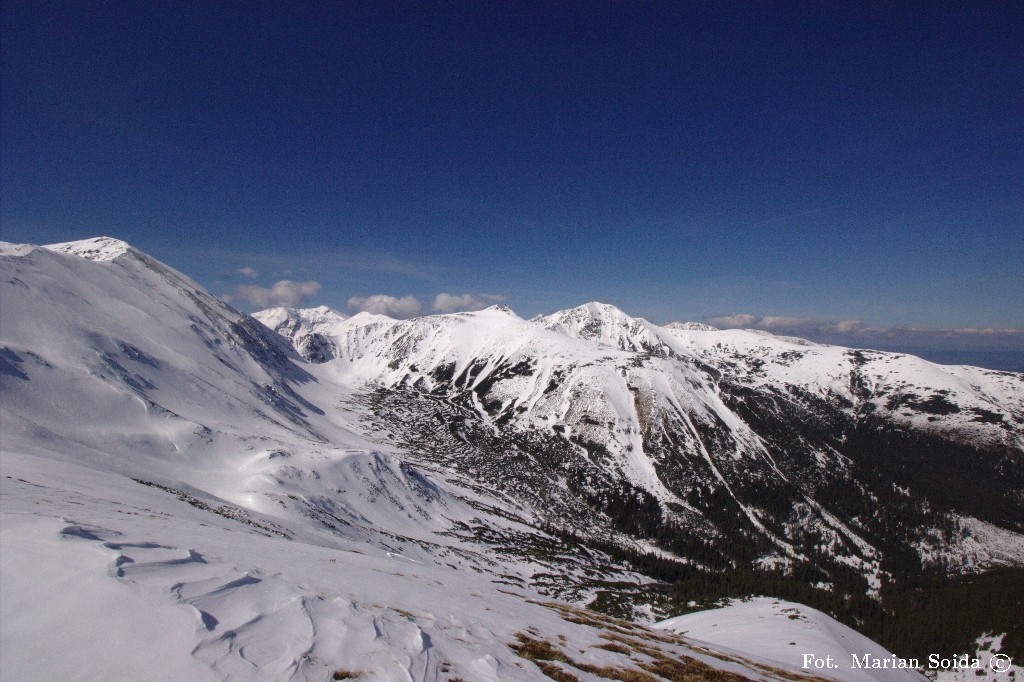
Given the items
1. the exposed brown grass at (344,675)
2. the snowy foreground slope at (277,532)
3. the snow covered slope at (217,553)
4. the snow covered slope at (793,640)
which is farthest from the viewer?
the snow covered slope at (793,640)

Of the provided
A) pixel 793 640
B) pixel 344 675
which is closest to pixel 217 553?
pixel 344 675

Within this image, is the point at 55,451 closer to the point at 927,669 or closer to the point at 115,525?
the point at 115,525

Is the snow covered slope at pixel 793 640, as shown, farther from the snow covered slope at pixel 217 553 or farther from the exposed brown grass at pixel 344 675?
the exposed brown grass at pixel 344 675

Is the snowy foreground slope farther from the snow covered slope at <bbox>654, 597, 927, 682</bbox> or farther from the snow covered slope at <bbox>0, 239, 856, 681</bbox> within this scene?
the snow covered slope at <bbox>654, 597, 927, 682</bbox>

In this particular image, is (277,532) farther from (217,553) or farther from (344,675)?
(344,675)

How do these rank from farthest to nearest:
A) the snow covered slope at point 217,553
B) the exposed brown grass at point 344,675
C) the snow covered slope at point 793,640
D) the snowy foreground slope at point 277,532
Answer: the snow covered slope at point 793,640 → the snowy foreground slope at point 277,532 → the exposed brown grass at point 344,675 → the snow covered slope at point 217,553

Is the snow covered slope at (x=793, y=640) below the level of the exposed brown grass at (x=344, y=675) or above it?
below

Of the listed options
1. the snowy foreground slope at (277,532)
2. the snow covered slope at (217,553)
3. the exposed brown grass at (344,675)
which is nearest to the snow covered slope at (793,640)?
the snowy foreground slope at (277,532)

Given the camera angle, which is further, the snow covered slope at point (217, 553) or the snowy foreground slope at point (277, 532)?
the snowy foreground slope at point (277, 532)

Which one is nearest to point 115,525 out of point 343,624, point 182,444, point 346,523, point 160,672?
point 343,624

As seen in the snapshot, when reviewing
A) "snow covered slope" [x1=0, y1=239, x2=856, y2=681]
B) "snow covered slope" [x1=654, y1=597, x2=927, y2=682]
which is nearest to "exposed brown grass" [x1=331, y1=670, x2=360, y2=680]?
"snow covered slope" [x1=0, y1=239, x2=856, y2=681]

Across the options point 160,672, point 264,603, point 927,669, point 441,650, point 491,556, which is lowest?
point 927,669
